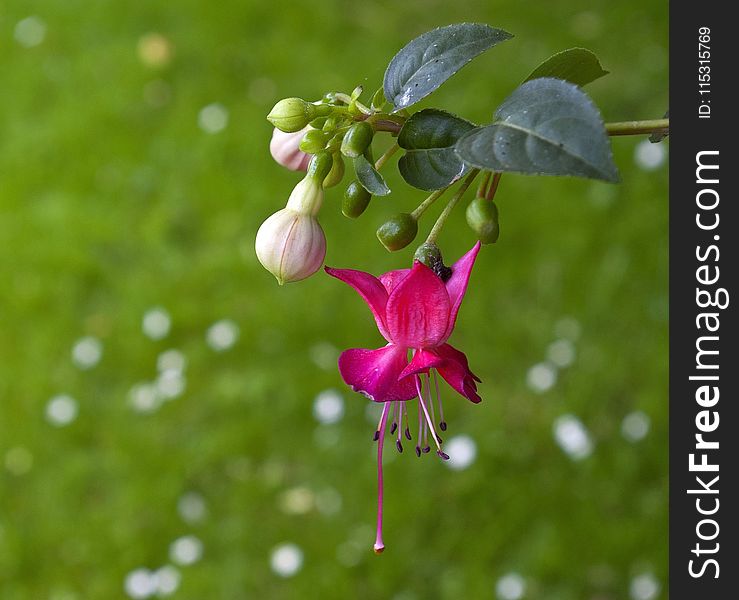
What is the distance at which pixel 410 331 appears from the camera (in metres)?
0.48

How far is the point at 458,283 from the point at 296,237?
99 mm

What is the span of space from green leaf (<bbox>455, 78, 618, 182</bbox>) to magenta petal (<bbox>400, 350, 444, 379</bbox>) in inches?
4.2

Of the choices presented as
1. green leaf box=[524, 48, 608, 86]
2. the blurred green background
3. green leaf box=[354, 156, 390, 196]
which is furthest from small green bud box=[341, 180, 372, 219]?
the blurred green background

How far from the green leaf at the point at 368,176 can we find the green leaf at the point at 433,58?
42mm

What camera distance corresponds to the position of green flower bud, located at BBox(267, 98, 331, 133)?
504mm

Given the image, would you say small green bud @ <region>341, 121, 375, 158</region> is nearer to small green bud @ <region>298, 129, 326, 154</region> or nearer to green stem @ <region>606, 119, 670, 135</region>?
small green bud @ <region>298, 129, 326, 154</region>

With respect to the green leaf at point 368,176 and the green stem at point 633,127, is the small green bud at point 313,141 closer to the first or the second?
the green leaf at point 368,176

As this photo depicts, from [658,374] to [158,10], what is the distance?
4.79 ft

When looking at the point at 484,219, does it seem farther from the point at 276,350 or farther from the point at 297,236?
the point at 276,350

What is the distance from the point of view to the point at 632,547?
1.47 metres

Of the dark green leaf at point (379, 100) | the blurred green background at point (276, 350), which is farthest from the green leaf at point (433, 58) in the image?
the blurred green background at point (276, 350)
